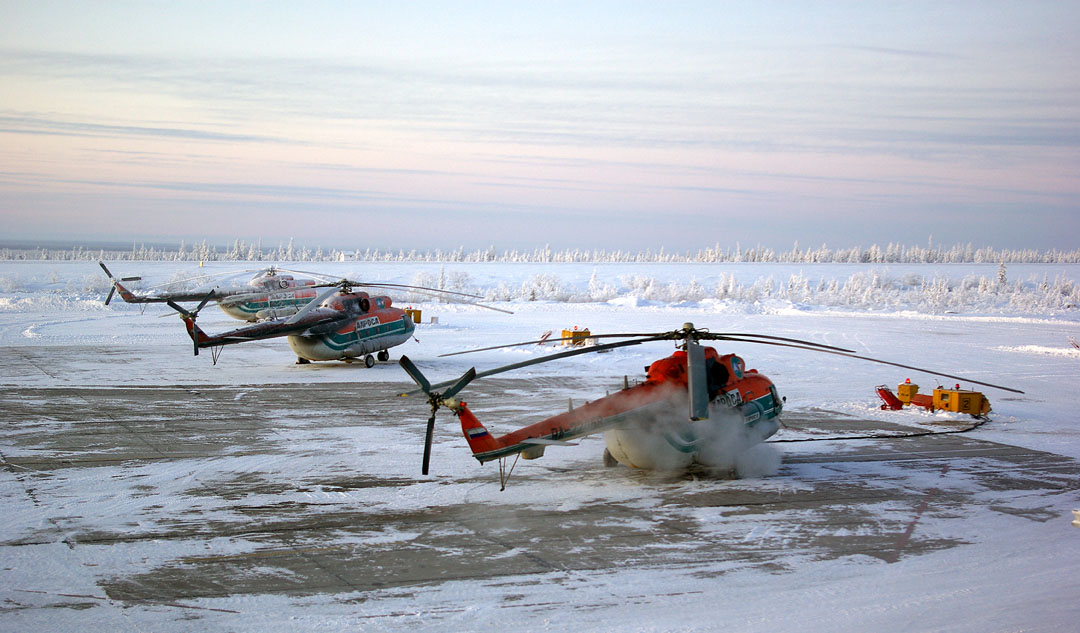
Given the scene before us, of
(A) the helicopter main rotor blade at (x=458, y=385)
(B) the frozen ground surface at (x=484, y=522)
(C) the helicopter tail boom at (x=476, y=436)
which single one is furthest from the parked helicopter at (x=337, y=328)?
(A) the helicopter main rotor blade at (x=458, y=385)

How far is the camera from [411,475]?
42.4 feet

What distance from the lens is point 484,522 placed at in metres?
10.6

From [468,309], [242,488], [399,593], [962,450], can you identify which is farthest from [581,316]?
[399,593]

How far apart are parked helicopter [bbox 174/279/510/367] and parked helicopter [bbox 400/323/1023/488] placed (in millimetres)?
12280

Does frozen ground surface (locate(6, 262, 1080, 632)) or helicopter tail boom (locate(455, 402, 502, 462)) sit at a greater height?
helicopter tail boom (locate(455, 402, 502, 462))

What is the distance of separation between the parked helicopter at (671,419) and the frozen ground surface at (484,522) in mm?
528

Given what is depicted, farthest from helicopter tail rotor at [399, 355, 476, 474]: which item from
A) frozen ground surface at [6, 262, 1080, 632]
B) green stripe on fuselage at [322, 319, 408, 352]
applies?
green stripe on fuselage at [322, 319, 408, 352]

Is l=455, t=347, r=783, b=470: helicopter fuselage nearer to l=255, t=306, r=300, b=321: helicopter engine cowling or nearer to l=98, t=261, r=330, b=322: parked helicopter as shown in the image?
l=255, t=306, r=300, b=321: helicopter engine cowling

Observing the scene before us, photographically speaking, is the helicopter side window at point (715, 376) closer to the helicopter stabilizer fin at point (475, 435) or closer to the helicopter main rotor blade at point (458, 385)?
the helicopter stabilizer fin at point (475, 435)

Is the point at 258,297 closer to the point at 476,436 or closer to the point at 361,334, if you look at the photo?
the point at 361,334

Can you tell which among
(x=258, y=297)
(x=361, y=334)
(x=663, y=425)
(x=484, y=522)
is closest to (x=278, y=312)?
(x=258, y=297)

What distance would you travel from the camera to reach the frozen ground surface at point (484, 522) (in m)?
7.98

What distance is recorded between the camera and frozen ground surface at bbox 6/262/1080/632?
798 cm

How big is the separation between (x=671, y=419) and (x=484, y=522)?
337 cm
